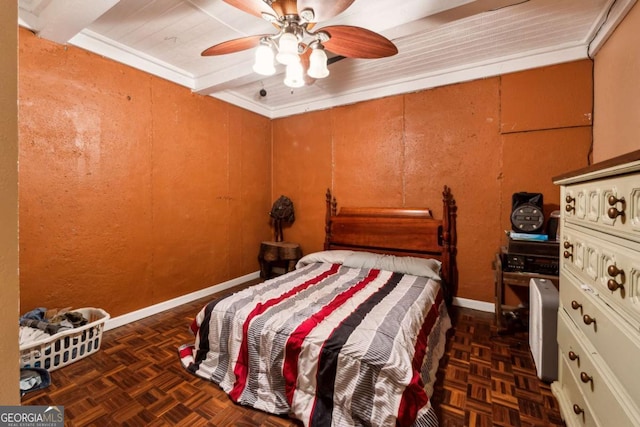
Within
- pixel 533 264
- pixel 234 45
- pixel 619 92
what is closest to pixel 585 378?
pixel 533 264

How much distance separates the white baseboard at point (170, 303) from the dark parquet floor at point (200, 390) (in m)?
0.25

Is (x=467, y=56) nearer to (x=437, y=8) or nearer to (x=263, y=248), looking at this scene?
(x=437, y=8)

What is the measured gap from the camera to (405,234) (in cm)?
317

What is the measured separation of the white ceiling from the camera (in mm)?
1850

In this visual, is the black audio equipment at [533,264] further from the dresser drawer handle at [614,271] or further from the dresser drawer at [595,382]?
the dresser drawer handle at [614,271]

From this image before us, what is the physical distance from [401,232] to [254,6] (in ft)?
8.31

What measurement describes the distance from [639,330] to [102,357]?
2.96 metres

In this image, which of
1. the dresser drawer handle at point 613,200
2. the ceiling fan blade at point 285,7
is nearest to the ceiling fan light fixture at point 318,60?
the ceiling fan blade at point 285,7

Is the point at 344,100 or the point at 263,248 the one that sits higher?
the point at 344,100

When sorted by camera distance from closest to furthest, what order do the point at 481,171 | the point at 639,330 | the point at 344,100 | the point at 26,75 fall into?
1. the point at 639,330
2. the point at 26,75
3. the point at 481,171
4. the point at 344,100

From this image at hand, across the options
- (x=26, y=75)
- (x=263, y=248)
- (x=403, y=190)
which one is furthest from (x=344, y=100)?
(x=26, y=75)

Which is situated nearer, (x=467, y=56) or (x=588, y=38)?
(x=588, y=38)

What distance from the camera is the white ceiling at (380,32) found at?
1.85 metres

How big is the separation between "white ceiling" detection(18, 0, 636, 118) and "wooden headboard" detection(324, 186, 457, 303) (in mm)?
1350
